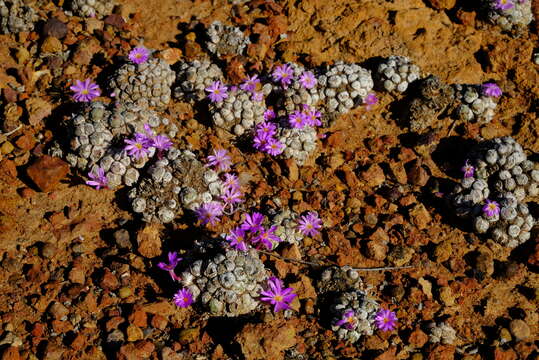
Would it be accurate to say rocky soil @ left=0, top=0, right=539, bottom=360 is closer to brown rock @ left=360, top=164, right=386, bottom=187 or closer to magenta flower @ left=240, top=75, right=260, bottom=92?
brown rock @ left=360, top=164, right=386, bottom=187

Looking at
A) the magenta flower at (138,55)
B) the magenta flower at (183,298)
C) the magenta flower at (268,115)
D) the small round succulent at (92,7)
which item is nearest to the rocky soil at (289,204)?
the small round succulent at (92,7)

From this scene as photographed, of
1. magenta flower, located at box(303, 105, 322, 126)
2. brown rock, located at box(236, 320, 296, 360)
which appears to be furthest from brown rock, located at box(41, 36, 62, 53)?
brown rock, located at box(236, 320, 296, 360)

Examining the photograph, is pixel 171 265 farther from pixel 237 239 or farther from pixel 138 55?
pixel 138 55

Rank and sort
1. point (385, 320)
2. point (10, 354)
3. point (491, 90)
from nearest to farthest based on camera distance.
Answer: point (10, 354) < point (385, 320) < point (491, 90)

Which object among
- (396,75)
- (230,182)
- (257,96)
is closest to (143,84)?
(257,96)

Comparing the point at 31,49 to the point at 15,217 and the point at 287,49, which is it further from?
the point at 287,49

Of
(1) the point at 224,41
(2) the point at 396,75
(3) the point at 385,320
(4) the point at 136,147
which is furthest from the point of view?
(1) the point at 224,41

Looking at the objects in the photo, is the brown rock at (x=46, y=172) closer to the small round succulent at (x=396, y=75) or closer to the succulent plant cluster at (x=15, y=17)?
the succulent plant cluster at (x=15, y=17)
